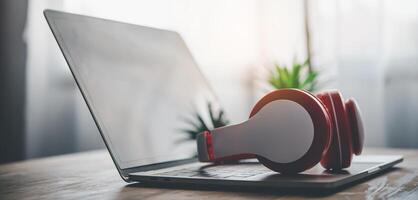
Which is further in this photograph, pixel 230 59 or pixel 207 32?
pixel 230 59

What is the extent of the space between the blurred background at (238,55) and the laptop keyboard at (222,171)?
119 cm

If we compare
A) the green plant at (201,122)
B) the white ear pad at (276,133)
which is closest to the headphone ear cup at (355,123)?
the white ear pad at (276,133)

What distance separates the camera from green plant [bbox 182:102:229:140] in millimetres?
950

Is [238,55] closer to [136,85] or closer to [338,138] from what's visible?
[136,85]

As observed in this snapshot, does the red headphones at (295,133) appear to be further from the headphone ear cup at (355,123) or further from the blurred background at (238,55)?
the blurred background at (238,55)

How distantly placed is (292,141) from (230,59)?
8.20 feet

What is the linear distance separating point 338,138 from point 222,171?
167 mm

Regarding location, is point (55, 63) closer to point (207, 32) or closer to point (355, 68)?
point (207, 32)

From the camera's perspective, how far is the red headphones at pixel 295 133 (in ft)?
1.85

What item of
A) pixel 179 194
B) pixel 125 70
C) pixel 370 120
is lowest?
pixel 370 120

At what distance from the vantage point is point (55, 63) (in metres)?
1.88

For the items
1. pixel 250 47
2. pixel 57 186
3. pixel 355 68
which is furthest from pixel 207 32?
pixel 57 186

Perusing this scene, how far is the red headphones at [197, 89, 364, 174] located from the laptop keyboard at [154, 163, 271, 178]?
0.02m

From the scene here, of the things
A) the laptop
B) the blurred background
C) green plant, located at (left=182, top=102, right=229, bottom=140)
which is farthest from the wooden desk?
the blurred background
